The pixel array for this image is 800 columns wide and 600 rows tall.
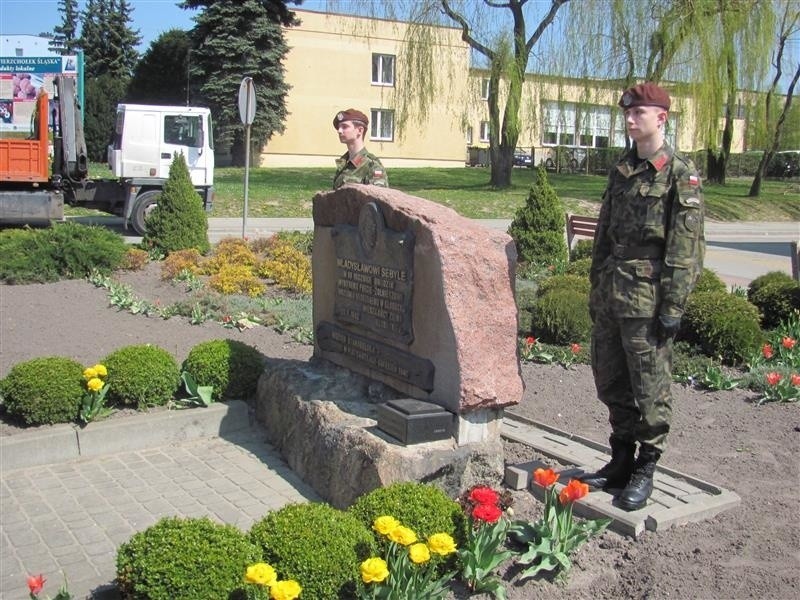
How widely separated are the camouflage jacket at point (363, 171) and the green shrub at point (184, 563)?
3.61 m

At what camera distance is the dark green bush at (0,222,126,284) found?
35.9 ft

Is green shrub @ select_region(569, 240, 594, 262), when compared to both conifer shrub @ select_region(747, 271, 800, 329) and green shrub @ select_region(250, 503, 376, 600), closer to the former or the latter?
conifer shrub @ select_region(747, 271, 800, 329)

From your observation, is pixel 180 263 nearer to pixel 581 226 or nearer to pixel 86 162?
pixel 581 226

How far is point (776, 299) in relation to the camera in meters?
8.76

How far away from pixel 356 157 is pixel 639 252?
3.09 m

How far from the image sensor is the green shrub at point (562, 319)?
7.88m

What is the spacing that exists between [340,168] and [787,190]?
34.7 meters

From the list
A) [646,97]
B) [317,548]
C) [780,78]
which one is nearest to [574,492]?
[317,548]

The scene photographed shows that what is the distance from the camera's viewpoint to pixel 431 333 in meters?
4.85

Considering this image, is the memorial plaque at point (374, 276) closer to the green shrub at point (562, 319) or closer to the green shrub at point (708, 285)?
the green shrub at point (562, 319)

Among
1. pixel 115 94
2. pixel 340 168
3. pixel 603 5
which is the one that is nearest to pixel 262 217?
pixel 603 5

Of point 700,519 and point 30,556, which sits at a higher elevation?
point 700,519

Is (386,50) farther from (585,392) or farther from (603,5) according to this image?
(585,392)

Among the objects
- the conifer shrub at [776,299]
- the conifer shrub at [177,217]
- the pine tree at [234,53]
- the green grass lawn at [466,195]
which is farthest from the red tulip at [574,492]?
the pine tree at [234,53]
